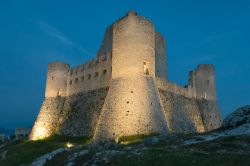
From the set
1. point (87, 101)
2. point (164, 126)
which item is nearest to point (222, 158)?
point (164, 126)

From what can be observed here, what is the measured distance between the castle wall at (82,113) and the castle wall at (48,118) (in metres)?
1.29

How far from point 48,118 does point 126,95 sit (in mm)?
16013

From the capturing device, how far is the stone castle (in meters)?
27.5

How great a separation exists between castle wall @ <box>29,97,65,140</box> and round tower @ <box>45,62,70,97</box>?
2.86 ft

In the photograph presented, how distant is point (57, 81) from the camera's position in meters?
41.6

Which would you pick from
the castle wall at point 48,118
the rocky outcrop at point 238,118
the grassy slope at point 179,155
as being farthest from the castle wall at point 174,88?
the grassy slope at point 179,155

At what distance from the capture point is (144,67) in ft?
97.2

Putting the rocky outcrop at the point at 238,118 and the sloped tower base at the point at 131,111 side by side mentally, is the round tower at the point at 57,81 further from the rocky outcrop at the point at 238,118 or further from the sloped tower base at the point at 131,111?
the rocky outcrop at the point at 238,118

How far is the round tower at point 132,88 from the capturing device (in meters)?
26.7

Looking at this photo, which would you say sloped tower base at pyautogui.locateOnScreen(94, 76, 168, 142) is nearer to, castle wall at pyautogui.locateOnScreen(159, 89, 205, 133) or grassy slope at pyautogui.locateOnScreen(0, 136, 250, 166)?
castle wall at pyautogui.locateOnScreen(159, 89, 205, 133)

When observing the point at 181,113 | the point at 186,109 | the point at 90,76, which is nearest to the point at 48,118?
the point at 90,76

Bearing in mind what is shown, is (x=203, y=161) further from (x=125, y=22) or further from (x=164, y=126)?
(x=125, y=22)

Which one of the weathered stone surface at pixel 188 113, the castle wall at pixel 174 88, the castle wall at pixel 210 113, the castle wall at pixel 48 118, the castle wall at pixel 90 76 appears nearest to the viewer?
the weathered stone surface at pixel 188 113

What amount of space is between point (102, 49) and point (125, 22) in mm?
9560
